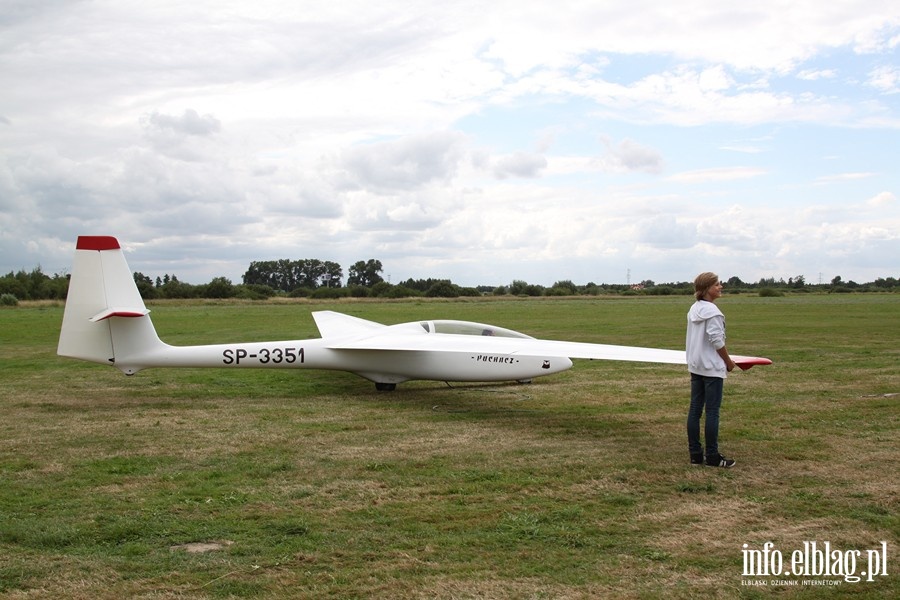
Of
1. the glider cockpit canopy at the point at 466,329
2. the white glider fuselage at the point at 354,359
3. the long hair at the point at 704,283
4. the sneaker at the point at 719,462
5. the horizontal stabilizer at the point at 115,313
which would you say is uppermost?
the long hair at the point at 704,283

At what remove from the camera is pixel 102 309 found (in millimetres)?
10531

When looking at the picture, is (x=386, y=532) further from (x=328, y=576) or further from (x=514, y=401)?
(x=514, y=401)

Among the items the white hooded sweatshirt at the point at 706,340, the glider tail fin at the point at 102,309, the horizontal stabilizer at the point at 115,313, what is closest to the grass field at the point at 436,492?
the glider tail fin at the point at 102,309

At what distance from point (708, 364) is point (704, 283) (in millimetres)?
793

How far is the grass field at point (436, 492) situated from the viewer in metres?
4.22

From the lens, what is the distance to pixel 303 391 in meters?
12.2

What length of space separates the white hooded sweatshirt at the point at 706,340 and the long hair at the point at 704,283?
0.31 feet

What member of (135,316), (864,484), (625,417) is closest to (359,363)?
(135,316)

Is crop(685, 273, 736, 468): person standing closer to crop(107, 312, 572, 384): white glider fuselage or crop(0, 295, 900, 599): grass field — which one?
crop(0, 295, 900, 599): grass field

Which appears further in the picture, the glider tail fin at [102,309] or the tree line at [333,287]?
the tree line at [333,287]

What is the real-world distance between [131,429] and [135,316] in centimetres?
232

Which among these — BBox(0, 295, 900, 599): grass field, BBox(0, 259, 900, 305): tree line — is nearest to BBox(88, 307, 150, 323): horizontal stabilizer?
BBox(0, 295, 900, 599): grass field

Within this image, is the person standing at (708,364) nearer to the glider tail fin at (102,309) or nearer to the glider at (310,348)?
the glider at (310,348)

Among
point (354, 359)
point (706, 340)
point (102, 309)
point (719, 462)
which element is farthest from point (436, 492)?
point (102, 309)
